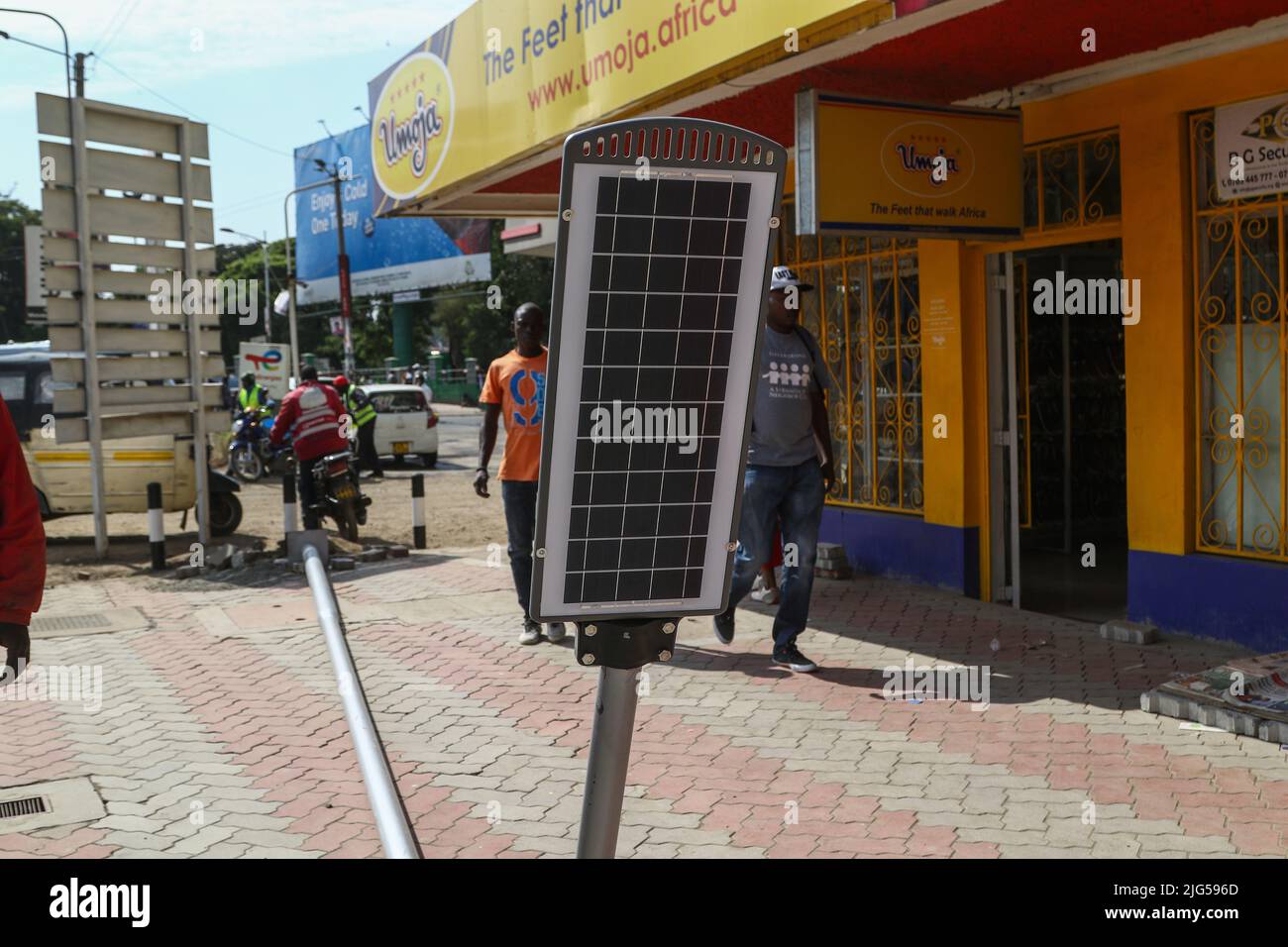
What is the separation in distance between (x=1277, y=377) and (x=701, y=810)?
4212mm

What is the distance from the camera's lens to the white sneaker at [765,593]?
29.0ft

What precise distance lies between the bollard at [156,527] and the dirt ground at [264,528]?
0.47ft

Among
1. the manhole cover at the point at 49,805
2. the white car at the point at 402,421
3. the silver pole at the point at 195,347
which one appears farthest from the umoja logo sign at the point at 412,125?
the white car at the point at 402,421

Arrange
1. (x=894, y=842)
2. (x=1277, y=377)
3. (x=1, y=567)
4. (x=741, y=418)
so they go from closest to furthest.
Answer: (x=741, y=418)
(x=1, y=567)
(x=894, y=842)
(x=1277, y=377)

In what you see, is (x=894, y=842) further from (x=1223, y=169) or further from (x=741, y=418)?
(x=1223, y=169)

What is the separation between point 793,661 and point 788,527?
73cm

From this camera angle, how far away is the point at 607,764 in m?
2.54

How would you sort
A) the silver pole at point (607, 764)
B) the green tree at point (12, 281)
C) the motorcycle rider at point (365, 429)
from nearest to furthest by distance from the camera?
the silver pole at point (607, 764), the motorcycle rider at point (365, 429), the green tree at point (12, 281)

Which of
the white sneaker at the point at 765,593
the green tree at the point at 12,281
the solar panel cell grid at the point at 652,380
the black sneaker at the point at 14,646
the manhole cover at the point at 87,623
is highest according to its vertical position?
the green tree at the point at 12,281

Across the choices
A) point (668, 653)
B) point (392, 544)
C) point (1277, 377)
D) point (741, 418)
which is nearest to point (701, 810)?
point (668, 653)

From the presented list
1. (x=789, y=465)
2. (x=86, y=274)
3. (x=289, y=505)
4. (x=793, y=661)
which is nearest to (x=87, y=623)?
(x=289, y=505)

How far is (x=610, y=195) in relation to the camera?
7.65ft

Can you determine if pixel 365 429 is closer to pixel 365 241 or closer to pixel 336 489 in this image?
pixel 336 489

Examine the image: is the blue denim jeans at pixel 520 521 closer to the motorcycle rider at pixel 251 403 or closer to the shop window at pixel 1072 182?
the shop window at pixel 1072 182
